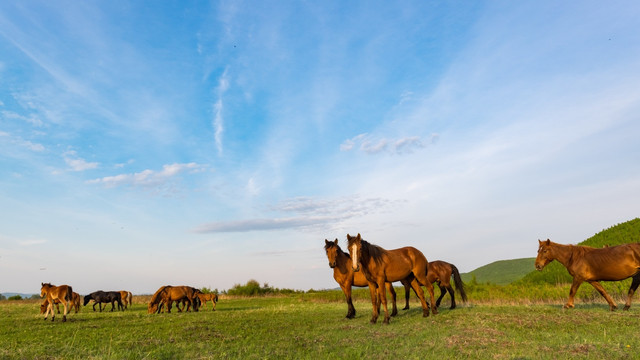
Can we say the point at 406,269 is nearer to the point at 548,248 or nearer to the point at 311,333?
the point at 311,333

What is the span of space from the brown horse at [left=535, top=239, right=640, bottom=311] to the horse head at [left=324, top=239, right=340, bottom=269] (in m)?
7.78

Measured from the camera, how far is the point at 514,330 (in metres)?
9.43

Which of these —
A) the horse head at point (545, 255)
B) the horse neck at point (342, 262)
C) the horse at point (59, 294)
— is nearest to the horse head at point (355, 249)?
the horse neck at point (342, 262)

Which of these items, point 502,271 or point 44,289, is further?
point 502,271

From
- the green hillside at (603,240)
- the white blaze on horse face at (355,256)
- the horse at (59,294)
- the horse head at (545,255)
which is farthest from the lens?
the green hillside at (603,240)

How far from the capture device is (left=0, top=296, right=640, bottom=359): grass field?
7340mm

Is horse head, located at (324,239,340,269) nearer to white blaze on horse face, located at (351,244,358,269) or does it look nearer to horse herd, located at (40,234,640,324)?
horse herd, located at (40,234,640,324)

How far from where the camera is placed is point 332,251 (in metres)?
13.0

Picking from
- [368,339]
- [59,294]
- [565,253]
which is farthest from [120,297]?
[565,253]

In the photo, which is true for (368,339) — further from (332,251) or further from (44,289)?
(44,289)

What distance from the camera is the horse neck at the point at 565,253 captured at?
45.0ft

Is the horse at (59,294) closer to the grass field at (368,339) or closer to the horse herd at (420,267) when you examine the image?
the grass field at (368,339)

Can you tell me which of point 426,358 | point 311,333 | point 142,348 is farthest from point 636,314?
point 142,348

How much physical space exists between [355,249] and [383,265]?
1.41 metres
